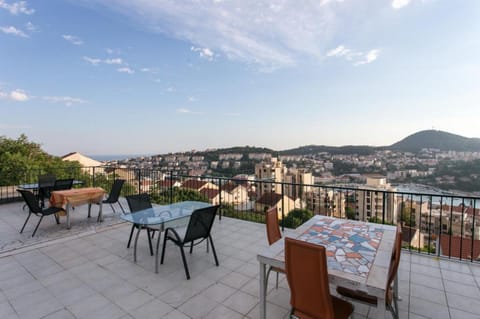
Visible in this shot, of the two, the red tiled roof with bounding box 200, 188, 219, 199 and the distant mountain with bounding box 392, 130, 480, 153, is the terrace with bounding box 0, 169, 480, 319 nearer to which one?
the red tiled roof with bounding box 200, 188, 219, 199

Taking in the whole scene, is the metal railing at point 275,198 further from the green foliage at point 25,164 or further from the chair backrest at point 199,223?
the chair backrest at point 199,223

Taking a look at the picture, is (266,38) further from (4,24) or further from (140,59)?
(4,24)

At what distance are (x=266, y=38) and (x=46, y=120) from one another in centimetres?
1293

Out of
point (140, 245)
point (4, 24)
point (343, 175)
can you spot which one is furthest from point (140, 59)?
point (343, 175)

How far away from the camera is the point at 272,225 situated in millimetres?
2381

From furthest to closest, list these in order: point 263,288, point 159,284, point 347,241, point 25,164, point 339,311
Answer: point 25,164, point 159,284, point 347,241, point 263,288, point 339,311

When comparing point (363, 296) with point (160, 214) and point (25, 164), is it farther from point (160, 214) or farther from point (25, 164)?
point (25, 164)

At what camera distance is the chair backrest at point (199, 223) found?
273 centimetres

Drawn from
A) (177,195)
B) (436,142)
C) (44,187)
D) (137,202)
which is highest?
(436,142)

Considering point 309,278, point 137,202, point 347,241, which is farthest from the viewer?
point 137,202

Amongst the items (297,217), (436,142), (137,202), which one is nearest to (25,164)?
(137,202)

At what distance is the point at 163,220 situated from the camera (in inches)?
116

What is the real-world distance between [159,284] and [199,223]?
0.79m

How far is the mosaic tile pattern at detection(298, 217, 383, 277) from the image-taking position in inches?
61.1
